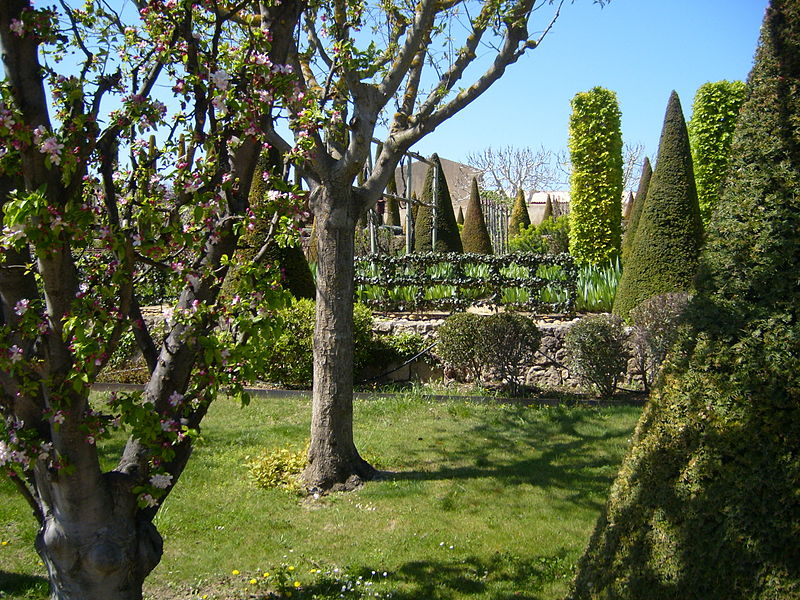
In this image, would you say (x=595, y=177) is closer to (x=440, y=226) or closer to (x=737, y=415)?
(x=440, y=226)

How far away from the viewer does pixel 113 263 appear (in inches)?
107

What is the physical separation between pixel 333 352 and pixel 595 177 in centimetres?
1073

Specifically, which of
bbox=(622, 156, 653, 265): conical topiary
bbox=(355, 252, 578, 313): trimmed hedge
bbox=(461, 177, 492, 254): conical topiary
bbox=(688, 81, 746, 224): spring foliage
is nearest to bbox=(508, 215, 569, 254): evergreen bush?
bbox=(461, 177, 492, 254): conical topiary

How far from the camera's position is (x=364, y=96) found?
224 inches

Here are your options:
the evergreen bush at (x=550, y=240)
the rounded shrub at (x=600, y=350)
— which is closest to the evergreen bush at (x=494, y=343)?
the rounded shrub at (x=600, y=350)

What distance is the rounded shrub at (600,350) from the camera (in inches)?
332

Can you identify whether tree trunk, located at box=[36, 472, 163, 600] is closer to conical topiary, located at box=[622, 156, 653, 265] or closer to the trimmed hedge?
the trimmed hedge

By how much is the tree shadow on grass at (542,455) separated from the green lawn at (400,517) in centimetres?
2

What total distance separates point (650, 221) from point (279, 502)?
7.91 metres

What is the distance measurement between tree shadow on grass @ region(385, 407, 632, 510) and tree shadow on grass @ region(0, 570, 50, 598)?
274cm

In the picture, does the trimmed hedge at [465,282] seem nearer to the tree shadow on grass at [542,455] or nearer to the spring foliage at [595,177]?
the spring foliage at [595,177]

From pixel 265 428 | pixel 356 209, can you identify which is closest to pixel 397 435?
pixel 265 428

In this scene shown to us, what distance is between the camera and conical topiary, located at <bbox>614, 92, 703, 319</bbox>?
34.0 ft

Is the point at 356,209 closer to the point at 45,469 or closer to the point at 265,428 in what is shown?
the point at 265,428
